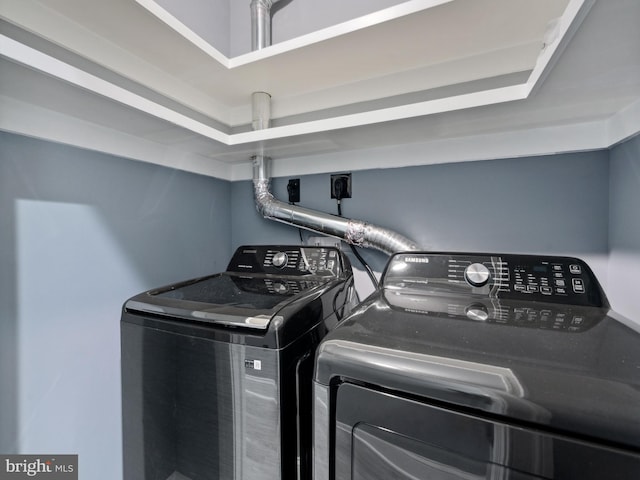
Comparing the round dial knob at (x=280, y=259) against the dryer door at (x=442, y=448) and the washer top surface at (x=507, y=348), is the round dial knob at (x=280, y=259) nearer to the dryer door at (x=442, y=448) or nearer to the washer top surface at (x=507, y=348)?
the washer top surface at (x=507, y=348)

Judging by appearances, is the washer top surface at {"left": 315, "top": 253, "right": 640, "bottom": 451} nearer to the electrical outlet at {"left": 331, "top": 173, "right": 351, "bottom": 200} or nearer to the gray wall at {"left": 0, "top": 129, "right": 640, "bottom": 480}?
the gray wall at {"left": 0, "top": 129, "right": 640, "bottom": 480}

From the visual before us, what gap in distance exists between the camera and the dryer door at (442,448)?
36 cm

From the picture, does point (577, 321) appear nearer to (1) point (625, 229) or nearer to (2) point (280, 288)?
(1) point (625, 229)

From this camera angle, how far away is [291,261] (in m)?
1.14

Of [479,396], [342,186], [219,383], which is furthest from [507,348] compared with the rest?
[342,186]

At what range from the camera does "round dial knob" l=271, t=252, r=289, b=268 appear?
1.15 meters

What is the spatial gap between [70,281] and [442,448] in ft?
3.67

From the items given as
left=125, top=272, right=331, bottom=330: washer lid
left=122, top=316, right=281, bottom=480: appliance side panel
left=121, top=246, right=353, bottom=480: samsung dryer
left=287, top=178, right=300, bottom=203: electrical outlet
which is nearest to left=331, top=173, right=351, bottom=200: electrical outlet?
left=287, top=178, right=300, bottom=203: electrical outlet

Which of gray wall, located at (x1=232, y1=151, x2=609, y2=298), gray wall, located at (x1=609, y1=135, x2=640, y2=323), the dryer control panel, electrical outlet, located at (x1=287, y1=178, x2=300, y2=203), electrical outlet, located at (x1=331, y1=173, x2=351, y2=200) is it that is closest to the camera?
the dryer control panel

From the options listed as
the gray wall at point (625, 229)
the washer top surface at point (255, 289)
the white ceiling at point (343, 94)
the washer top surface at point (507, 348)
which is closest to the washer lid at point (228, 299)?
the washer top surface at point (255, 289)

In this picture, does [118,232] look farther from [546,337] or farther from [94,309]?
[546,337]

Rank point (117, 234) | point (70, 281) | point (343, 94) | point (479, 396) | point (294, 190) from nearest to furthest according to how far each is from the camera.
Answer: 1. point (479, 396)
2. point (70, 281)
3. point (117, 234)
4. point (343, 94)
5. point (294, 190)

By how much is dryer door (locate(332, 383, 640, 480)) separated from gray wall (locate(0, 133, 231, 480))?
0.93 m

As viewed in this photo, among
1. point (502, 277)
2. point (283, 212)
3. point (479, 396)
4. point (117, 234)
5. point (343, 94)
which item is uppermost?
point (343, 94)
